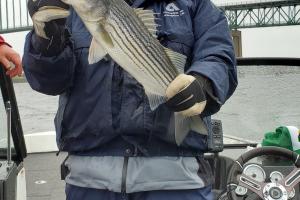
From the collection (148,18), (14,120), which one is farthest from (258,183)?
(14,120)

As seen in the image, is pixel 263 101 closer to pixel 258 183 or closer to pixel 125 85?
pixel 258 183

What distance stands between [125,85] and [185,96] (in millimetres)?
344

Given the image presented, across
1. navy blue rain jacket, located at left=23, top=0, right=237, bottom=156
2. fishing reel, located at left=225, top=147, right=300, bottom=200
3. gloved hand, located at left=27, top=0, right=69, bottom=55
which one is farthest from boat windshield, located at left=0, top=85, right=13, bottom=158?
gloved hand, located at left=27, top=0, right=69, bottom=55

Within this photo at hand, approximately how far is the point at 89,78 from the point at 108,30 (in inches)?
15.4

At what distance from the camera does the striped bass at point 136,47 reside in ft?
6.89

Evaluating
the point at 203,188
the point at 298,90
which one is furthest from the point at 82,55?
the point at 298,90

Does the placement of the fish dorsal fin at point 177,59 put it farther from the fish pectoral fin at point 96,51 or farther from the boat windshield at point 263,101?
the boat windshield at point 263,101

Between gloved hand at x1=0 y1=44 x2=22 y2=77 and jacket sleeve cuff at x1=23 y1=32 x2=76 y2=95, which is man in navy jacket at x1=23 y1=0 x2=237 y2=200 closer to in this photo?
jacket sleeve cuff at x1=23 y1=32 x2=76 y2=95

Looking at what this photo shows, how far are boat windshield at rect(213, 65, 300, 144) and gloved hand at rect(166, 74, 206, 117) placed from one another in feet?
10.7

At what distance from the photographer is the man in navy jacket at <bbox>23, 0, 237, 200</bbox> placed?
2.36m

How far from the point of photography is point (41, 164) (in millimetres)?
7594

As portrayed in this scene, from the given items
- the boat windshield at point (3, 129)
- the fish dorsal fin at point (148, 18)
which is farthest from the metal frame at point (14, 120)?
the fish dorsal fin at point (148, 18)

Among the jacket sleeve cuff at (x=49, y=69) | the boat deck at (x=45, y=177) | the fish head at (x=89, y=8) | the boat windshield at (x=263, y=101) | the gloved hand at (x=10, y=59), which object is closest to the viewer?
the fish head at (x=89, y=8)

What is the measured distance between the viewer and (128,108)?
2377mm
